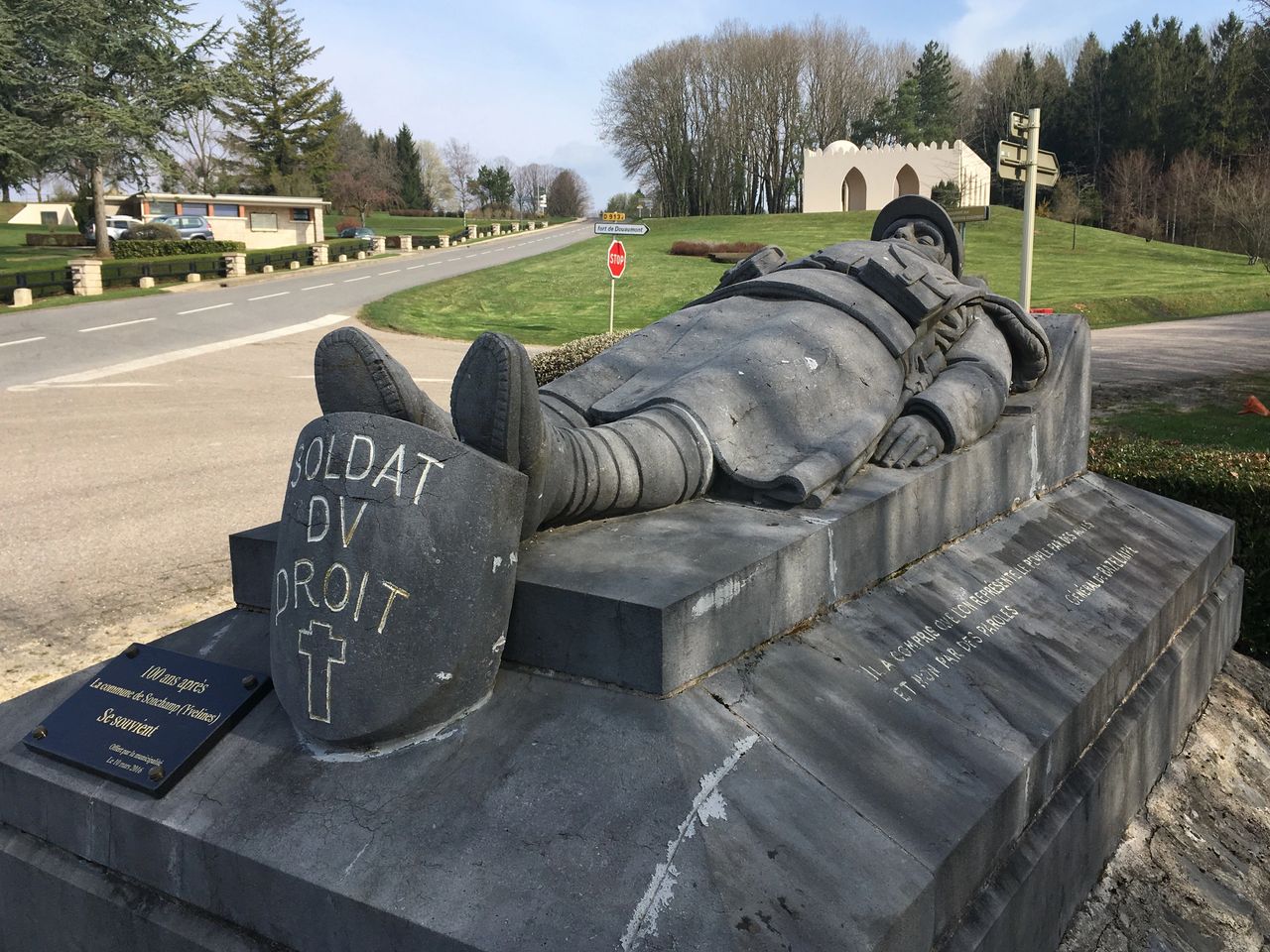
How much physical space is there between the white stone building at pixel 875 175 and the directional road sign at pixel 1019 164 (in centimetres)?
3494

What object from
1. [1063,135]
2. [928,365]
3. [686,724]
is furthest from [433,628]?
[1063,135]

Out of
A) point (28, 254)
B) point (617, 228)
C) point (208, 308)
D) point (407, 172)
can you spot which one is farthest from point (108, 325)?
point (407, 172)

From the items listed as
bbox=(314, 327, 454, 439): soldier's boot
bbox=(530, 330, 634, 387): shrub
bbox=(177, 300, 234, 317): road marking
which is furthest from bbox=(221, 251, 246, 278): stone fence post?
bbox=(314, 327, 454, 439): soldier's boot

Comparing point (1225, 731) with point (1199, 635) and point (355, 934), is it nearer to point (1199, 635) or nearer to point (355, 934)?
point (1199, 635)

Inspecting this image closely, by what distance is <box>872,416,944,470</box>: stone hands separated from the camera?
3719mm

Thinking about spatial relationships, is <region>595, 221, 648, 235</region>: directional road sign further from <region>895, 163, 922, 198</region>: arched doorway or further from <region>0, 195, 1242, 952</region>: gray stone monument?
<region>895, 163, 922, 198</region>: arched doorway

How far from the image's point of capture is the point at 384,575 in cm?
228

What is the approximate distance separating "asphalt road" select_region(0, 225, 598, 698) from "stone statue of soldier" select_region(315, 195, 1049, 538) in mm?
2516

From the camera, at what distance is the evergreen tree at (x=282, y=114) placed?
51562 millimetres

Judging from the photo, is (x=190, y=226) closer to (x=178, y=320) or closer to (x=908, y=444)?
(x=178, y=320)

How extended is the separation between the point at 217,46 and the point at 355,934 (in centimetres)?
3352

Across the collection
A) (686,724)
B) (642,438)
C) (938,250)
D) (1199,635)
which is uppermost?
(938,250)

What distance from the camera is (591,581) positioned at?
262cm

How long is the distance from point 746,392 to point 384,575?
168cm
